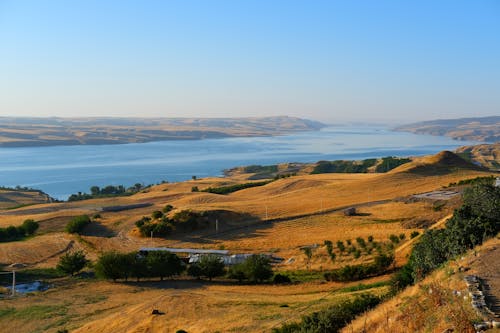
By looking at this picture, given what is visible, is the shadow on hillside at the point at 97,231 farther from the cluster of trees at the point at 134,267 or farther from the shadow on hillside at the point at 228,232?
the cluster of trees at the point at 134,267

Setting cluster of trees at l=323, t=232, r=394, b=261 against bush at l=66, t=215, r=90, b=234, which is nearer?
cluster of trees at l=323, t=232, r=394, b=261

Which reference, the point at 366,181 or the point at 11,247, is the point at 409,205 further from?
the point at 11,247

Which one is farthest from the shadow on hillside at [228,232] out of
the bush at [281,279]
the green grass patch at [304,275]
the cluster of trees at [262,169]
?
the cluster of trees at [262,169]

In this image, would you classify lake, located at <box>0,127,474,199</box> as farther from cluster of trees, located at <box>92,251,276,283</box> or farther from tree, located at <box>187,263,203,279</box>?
tree, located at <box>187,263,203,279</box>

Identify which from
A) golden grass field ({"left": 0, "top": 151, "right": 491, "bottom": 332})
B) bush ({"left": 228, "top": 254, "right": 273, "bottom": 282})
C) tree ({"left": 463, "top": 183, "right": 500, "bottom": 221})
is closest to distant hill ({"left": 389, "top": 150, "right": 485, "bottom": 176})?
golden grass field ({"left": 0, "top": 151, "right": 491, "bottom": 332})

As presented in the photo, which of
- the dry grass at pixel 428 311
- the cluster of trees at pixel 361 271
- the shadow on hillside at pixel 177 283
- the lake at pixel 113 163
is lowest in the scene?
the lake at pixel 113 163

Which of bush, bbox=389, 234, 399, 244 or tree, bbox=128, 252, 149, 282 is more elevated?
bush, bbox=389, 234, 399, 244
